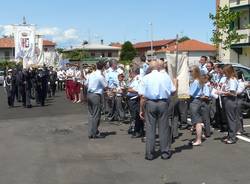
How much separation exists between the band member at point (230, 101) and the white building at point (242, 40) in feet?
141

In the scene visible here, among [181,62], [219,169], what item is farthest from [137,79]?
[219,169]

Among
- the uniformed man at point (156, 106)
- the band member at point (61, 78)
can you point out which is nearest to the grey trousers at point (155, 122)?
the uniformed man at point (156, 106)

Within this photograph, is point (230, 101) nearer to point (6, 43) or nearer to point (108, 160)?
point (108, 160)

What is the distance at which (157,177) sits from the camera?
8406 millimetres

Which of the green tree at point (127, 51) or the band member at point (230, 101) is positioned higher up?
the green tree at point (127, 51)

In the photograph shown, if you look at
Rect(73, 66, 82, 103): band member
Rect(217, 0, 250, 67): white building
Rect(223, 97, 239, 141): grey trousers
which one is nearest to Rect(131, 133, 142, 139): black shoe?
Rect(223, 97, 239, 141): grey trousers

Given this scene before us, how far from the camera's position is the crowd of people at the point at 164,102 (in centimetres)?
986

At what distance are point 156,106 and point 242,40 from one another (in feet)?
152

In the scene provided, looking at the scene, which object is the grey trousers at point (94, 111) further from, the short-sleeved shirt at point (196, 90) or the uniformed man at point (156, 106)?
the uniformed man at point (156, 106)

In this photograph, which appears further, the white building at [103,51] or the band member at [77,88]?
the white building at [103,51]

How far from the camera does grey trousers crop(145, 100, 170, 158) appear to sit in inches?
386

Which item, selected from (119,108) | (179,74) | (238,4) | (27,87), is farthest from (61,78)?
(238,4)

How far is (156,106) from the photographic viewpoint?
9.79m

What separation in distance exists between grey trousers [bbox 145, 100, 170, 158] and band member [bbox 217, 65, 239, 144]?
217 centimetres
